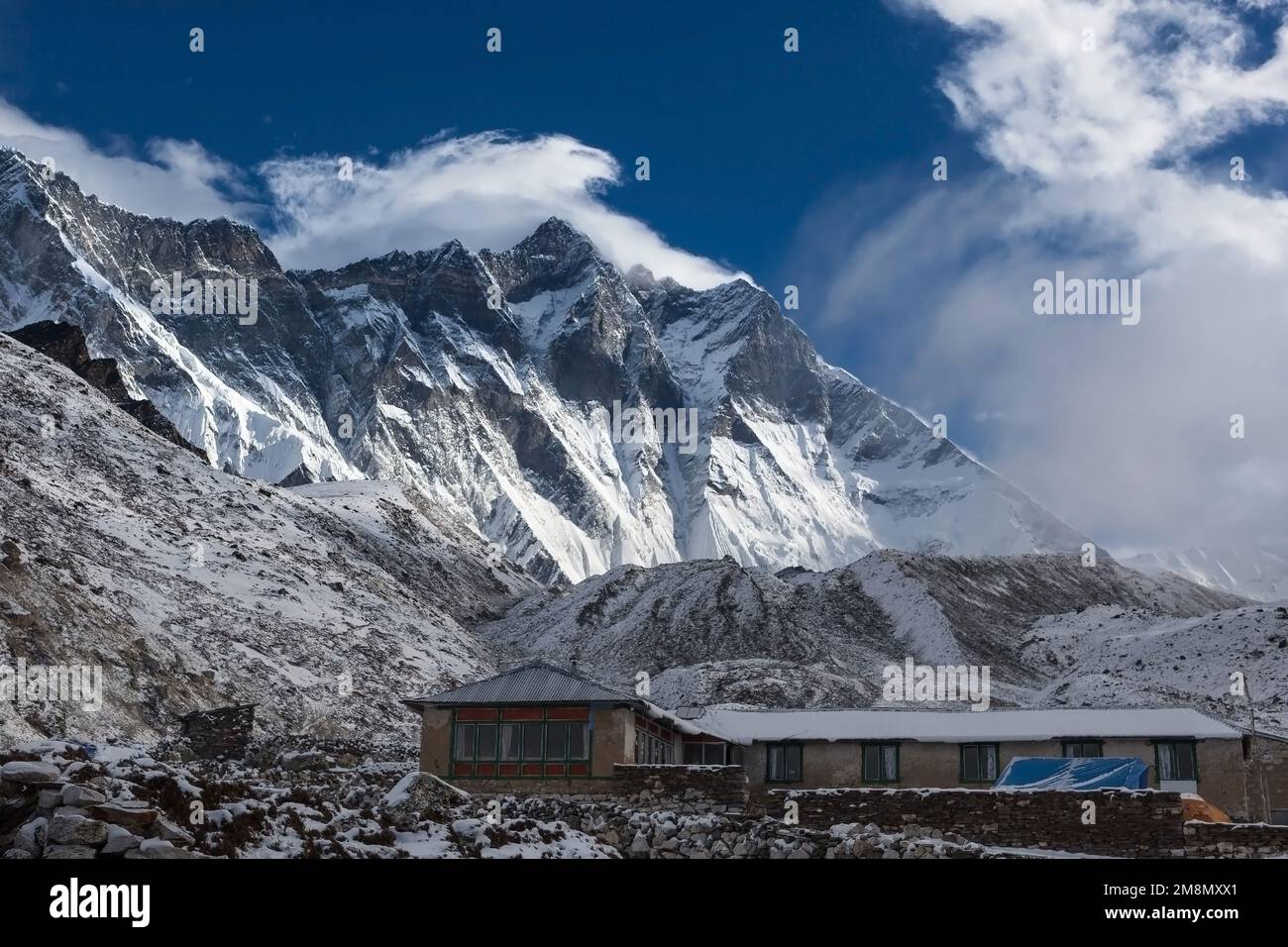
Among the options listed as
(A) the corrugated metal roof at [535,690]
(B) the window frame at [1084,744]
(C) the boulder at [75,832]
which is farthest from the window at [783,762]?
(C) the boulder at [75,832]

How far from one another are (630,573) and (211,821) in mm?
128862

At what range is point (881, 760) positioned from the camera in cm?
4456

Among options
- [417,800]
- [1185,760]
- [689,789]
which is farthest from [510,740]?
[1185,760]

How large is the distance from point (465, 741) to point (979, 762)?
16597 mm

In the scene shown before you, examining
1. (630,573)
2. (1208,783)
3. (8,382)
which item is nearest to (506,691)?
(1208,783)

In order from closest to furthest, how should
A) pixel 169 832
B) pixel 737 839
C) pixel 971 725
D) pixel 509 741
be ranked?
pixel 169 832 < pixel 737 839 < pixel 509 741 < pixel 971 725

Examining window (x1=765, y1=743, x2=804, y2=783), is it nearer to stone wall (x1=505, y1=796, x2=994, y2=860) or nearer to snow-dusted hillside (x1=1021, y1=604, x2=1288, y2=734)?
stone wall (x1=505, y1=796, x2=994, y2=860)

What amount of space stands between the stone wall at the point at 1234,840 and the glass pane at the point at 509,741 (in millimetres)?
19799

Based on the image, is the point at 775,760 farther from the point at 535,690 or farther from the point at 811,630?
the point at 811,630

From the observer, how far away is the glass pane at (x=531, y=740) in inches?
1571

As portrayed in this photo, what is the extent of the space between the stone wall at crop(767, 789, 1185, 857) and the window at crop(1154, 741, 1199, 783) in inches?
643

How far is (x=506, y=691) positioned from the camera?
40938 mm

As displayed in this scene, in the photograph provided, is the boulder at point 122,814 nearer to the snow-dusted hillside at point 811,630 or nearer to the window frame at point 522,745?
the window frame at point 522,745
